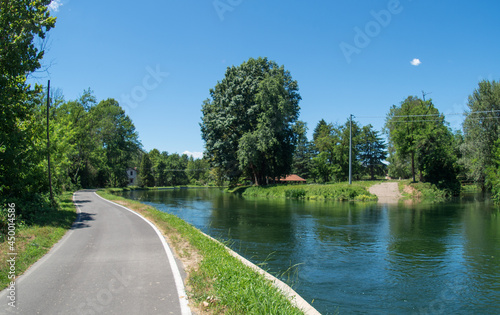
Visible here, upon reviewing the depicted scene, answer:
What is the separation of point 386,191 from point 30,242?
135ft

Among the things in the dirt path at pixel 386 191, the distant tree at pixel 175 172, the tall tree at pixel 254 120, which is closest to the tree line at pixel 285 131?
the tall tree at pixel 254 120

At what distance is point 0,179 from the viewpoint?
14.9 meters

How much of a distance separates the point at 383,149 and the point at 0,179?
76626 millimetres

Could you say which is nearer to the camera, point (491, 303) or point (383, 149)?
point (491, 303)

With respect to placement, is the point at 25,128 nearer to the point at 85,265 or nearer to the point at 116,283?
the point at 85,265

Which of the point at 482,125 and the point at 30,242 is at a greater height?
the point at 482,125

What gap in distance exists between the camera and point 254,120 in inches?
1933

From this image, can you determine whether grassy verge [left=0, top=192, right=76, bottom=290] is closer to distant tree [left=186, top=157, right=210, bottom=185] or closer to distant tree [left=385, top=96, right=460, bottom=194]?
distant tree [left=385, top=96, right=460, bottom=194]

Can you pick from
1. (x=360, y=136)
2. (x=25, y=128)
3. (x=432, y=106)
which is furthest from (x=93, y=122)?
(x=432, y=106)

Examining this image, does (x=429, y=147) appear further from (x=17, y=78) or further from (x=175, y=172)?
(x=175, y=172)

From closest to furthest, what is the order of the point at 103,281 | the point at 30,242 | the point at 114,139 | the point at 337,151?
the point at 103,281 → the point at 30,242 → the point at 337,151 → the point at 114,139

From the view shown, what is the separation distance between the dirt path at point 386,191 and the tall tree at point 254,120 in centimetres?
1267

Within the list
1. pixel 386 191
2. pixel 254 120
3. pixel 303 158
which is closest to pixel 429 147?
pixel 386 191

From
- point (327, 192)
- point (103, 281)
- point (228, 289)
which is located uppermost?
point (327, 192)
